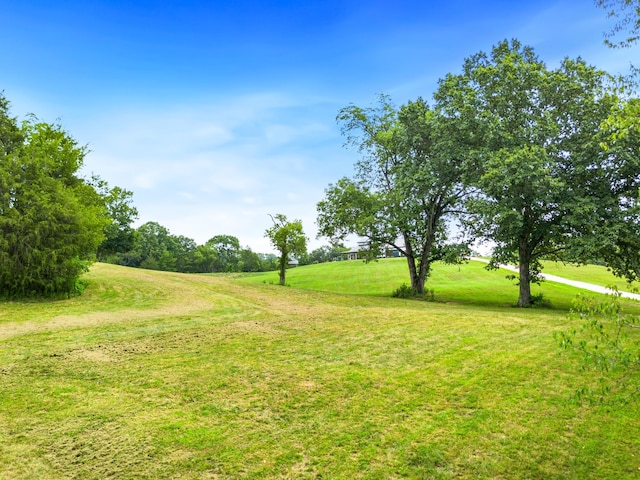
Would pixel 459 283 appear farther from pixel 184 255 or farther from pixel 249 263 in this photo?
pixel 184 255

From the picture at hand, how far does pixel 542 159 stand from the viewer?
1578 centimetres

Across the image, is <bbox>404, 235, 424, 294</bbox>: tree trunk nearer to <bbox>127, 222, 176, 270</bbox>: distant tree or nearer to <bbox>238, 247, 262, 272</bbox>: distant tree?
<bbox>238, 247, 262, 272</bbox>: distant tree

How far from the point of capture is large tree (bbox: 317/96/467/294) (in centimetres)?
2094

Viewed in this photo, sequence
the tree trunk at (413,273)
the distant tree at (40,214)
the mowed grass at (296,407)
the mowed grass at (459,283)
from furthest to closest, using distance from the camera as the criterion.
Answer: the mowed grass at (459,283)
the tree trunk at (413,273)
the distant tree at (40,214)
the mowed grass at (296,407)

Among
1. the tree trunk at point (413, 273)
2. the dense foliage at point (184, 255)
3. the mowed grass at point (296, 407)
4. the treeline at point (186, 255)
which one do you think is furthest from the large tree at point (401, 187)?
the dense foliage at point (184, 255)

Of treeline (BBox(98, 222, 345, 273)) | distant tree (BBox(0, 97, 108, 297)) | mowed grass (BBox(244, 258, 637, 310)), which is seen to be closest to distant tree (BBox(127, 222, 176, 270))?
treeline (BBox(98, 222, 345, 273))

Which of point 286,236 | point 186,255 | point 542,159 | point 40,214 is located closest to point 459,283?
point 286,236

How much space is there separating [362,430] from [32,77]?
74.8 feet

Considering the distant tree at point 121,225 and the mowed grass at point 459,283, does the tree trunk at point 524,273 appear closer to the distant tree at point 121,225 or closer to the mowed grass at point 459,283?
the mowed grass at point 459,283

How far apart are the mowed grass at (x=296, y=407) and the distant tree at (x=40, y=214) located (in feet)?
17.7

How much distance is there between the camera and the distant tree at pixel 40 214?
48.5 feet

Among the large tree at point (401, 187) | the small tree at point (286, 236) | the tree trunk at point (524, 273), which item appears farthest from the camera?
the small tree at point (286, 236)

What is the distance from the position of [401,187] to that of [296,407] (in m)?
18.8

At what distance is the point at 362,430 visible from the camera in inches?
194
